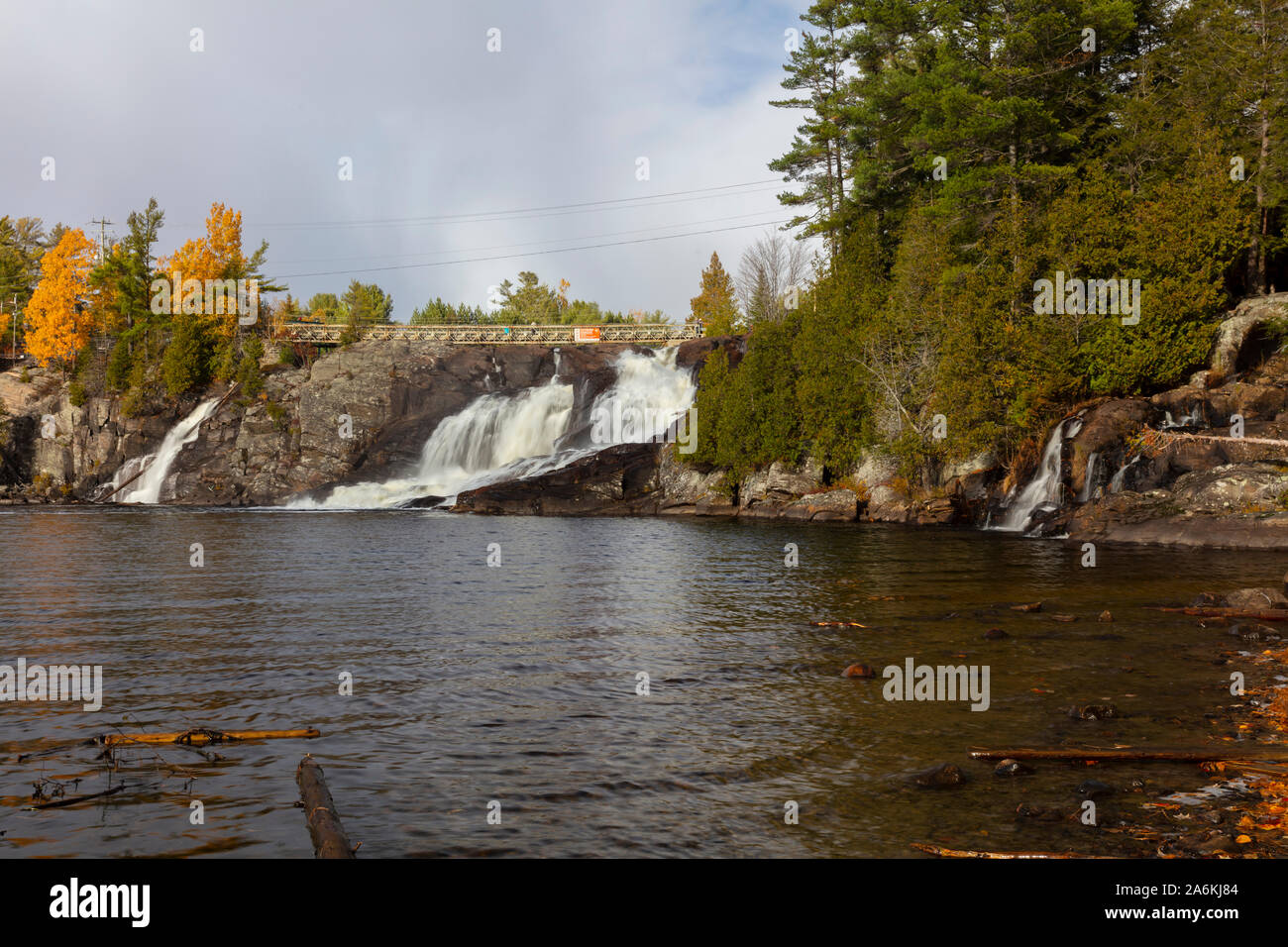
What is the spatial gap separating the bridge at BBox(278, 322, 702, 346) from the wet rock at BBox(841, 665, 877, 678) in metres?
76.1

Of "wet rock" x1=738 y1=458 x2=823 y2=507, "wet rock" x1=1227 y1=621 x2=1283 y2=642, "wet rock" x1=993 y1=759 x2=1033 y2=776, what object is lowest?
"wet rock" x1=993 y1=759 x2=1033 y2=776

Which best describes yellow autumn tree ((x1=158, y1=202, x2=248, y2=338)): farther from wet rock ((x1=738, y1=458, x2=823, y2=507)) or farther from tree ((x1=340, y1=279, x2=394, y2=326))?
wet rock ((x1=738, y1=458, x2=823, y2=507))

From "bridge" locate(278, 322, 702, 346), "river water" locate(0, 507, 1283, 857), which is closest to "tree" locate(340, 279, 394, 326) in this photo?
"bridge" locate(278, 322, 702, 346)

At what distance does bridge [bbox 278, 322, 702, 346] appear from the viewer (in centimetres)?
8944

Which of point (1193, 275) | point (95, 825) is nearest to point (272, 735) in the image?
point (95, 825)

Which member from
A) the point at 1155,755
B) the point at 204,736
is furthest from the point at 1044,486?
the point at 204,736

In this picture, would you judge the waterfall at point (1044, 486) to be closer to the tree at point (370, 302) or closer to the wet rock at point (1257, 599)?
the wet rock at point (1257, 599)

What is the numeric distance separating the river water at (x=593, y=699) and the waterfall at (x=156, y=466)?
55.5 m

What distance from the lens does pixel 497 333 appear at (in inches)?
3605

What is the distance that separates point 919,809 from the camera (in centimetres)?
766

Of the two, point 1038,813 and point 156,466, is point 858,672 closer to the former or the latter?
point 1038,813

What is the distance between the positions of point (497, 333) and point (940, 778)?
87008mm

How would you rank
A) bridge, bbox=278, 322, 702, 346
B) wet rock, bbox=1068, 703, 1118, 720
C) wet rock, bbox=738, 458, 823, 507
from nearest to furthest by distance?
1. wet rock, bbox=1068, 703, 1118, 720
2. wet rock, bbox=738, 458, 823, 507
3. bridge, bbox=278, 322, 702, 346
